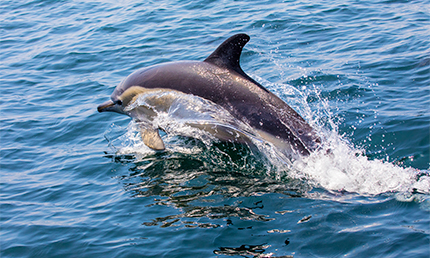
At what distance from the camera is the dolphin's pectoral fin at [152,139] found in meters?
7.93

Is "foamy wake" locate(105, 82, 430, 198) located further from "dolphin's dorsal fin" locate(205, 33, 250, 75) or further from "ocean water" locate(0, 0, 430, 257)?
"dolphin's dorsal fin" locate(205, 33, 250, 75)

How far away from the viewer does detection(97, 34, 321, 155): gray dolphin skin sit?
706cm

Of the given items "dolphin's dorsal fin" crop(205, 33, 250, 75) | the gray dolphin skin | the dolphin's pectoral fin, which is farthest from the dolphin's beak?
"dolphin's dorsal fin" crop(205, 33, 250, 75)

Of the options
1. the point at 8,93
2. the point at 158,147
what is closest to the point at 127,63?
the point at 8,93

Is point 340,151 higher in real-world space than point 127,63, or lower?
lower

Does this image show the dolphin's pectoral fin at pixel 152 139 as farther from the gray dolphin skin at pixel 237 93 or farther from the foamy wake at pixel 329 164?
the foamy wake at pixel 329 164

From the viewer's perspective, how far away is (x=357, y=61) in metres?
11.5

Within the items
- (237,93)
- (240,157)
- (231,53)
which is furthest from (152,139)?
(231,53)

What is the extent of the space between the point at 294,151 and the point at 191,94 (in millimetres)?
1880

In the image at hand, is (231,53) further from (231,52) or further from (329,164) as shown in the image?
(329,164)

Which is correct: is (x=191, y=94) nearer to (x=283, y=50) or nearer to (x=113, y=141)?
(x=113, y=141)

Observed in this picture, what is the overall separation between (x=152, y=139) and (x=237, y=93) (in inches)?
70.0

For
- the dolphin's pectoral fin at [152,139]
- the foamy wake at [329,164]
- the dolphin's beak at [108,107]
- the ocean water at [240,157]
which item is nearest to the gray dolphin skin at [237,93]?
the dolphin's pectoral fin at [152,139]

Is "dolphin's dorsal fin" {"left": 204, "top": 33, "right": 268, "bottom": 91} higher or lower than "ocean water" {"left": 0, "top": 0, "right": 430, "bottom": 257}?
higher
